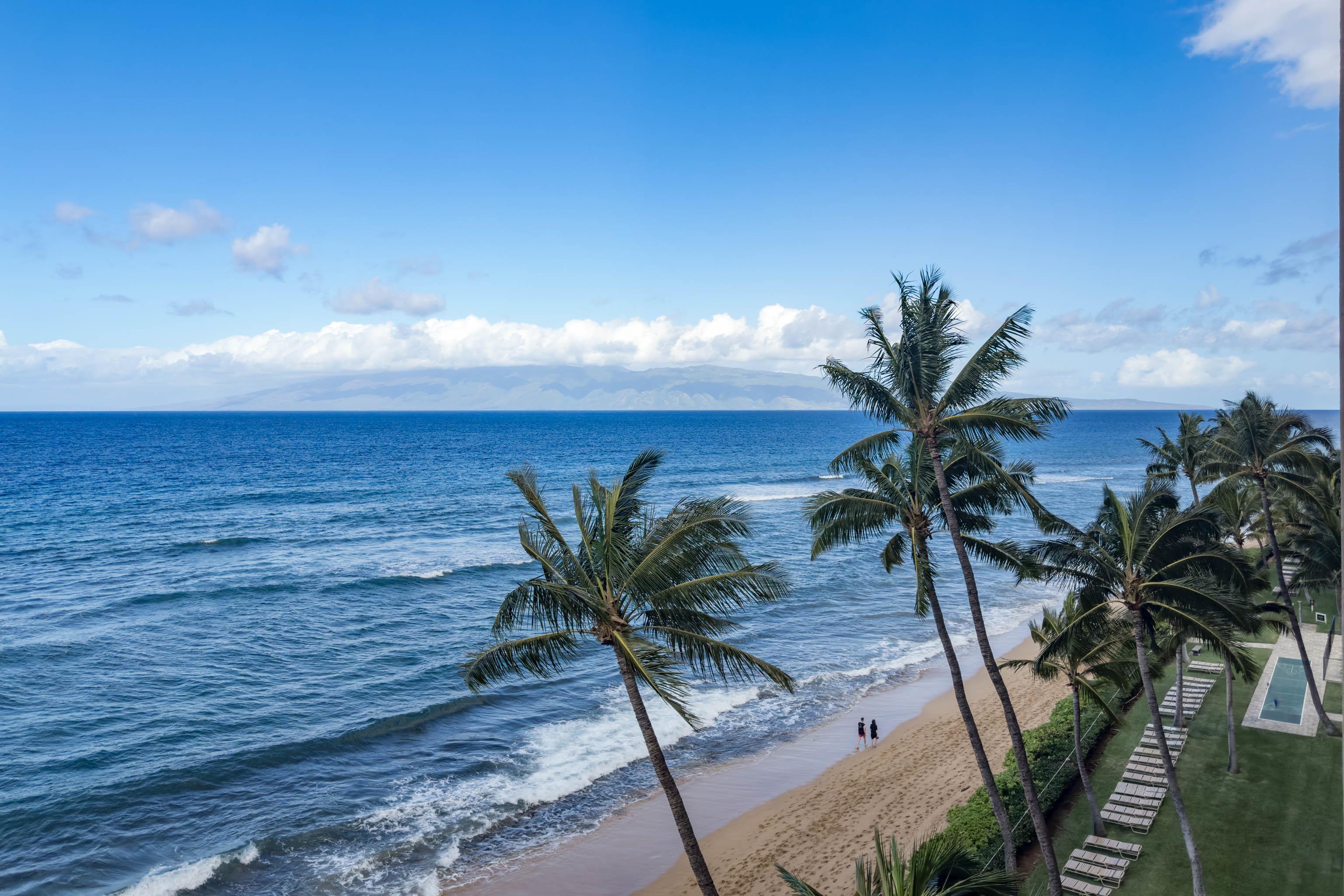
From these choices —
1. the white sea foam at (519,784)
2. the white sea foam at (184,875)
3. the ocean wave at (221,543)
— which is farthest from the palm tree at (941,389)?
the ocean wave at (221,543)

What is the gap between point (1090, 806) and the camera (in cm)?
1817

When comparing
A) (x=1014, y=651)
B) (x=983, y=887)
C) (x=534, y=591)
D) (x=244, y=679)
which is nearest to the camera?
(x=983, y=887)

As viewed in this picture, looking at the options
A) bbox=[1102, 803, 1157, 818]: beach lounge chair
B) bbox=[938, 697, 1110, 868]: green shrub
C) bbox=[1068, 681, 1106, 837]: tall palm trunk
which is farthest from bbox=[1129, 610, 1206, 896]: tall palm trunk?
bbox=[1102, 803, 1157, 818]: beach lounge chair

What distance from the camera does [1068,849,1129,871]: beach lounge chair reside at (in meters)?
16.6

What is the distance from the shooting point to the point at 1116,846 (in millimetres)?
17297

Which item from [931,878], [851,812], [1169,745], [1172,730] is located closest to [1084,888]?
[851,812]

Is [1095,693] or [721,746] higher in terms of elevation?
[1095,693]

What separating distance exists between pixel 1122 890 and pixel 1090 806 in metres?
2.27

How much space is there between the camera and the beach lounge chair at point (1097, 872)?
16219 mm

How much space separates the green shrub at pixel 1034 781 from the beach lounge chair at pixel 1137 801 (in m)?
1.19

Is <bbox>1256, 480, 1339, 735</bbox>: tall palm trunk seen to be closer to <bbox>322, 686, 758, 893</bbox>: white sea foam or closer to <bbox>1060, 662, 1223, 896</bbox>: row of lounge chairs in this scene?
<bbox>1060, 662, 1223, 896</bbox>: row of lounge chairs

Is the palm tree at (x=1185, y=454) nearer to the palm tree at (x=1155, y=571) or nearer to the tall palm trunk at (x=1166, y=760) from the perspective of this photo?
the palm tree at (x=1155, y=571)

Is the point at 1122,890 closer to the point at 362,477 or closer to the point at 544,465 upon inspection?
the point at 362,477

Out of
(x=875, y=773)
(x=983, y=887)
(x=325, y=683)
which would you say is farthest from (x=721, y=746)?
(x=983, y=887)
